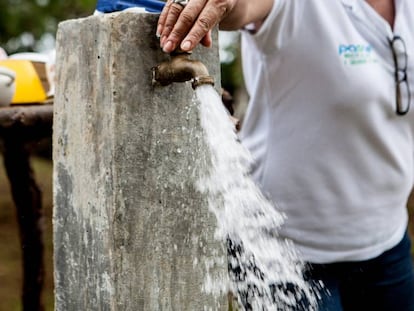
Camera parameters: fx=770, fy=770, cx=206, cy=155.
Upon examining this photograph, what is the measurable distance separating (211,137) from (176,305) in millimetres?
328

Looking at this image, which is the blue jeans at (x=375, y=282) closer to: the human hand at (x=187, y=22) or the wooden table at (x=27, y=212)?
the human hand at (x=187, y=22)

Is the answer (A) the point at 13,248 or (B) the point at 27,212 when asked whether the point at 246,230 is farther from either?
(A) the point at 13,248

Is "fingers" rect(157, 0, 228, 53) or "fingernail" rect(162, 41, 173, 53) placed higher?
"fingers" rect(157, 0, 228, 53)

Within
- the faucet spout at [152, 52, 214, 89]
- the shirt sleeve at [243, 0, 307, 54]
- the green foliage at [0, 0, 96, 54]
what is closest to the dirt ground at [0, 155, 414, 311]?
the green foliage at [0, 0, 96, 54]

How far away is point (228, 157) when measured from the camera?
139cm

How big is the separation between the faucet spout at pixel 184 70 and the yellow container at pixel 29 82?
78 centimetres

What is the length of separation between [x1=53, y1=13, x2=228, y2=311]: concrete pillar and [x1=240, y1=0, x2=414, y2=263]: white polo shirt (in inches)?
10.6

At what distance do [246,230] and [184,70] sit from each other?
42 centimetres

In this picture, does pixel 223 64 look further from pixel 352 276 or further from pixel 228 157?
pixel 228 157

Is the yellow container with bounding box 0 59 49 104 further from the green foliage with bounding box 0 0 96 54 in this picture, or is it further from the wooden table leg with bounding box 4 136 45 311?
the green foliage with bounding box 0 0 96 54

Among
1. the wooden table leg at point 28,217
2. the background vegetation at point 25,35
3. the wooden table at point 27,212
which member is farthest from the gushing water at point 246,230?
the background vegetation at point 25,35

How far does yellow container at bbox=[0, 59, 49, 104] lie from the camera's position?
1979 millimetres

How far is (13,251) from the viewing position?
5.54 m

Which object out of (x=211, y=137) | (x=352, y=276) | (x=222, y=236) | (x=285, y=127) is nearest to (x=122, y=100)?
(x=211, y=137)
